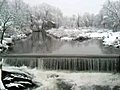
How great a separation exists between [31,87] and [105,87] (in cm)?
507

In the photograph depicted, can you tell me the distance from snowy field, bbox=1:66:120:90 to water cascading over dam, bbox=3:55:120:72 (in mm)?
607

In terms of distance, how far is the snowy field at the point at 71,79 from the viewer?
643 inches

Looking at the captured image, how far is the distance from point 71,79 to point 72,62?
1.99 metres

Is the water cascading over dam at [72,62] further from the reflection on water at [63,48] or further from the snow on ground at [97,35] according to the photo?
the snow on ground at [97,35]

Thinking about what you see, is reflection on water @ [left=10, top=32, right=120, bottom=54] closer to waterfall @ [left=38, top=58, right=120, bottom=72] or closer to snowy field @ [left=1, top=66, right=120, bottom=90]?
waterfall @ [left=38, top=58, right=120, bottom=72]

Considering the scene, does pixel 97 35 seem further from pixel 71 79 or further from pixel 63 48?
pixel 71 79

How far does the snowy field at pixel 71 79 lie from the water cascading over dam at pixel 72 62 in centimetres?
61

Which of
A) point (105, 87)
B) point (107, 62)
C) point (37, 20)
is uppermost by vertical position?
point (37, 20)

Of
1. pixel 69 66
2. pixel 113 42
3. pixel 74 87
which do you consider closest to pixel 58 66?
pixel 69 66

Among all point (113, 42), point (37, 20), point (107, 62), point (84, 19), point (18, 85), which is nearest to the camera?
point (18, 85)

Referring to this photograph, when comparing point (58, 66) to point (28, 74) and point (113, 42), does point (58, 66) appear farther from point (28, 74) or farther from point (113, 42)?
point (113, 42)

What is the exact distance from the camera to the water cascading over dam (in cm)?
1859

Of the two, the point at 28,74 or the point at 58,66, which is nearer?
the point at 28,74

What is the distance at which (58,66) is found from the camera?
19.0 meters
